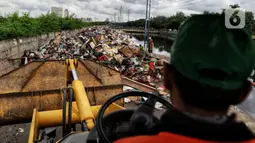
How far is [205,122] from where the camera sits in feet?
2.59

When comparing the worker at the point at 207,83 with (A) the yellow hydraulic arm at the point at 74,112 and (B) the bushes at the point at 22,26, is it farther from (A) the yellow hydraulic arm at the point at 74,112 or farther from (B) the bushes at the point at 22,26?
(B) the bushes at the point at 22,26

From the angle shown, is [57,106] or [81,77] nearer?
[57,106]

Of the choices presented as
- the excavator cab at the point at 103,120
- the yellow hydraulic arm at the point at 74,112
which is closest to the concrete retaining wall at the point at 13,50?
the yellow hydraulic arm at the point at 74,112

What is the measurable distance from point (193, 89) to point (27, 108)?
4.25 meters

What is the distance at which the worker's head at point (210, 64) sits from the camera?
31.6 inches

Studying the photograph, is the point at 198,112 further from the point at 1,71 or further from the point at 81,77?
the point at 1,71

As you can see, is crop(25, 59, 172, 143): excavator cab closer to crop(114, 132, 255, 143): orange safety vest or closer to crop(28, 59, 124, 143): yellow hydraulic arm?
crop(28, 59, 124, 143): yellow hydraulic arm

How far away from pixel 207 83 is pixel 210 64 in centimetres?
6

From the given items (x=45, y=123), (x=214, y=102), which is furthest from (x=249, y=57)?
(x=45, y=123)

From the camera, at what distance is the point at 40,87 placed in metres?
4.72

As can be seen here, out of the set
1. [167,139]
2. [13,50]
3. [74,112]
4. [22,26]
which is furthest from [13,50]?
[167,139]

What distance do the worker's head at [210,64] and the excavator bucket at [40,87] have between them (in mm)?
4075

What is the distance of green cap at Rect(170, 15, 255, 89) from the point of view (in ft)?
2.63

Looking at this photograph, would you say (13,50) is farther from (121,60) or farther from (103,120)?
(103,120)
